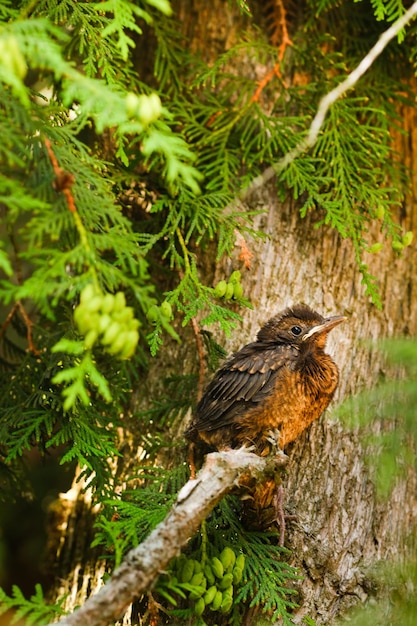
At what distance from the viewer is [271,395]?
107 inches

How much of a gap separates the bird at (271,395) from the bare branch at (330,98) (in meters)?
0.68

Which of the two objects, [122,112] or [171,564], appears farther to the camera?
[171,564]

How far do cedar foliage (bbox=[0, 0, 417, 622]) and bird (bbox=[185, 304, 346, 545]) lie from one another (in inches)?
8.2

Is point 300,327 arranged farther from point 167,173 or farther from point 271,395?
point 167,173

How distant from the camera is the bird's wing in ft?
9.08

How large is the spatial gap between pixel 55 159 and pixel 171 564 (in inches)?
59.2

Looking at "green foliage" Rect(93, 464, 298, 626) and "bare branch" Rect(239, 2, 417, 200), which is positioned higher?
"bare branch" Rect(239, 2, 417, 200)

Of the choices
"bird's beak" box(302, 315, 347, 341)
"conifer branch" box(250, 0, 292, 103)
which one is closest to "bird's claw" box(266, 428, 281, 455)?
"bird's beak" box(302, 315, 347, 341)

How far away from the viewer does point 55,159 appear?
2.31 metres

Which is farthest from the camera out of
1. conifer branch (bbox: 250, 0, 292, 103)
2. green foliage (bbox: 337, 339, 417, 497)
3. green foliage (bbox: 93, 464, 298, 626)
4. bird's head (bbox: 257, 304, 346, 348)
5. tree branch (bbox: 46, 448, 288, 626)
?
conifer branch (bbox: 250, 0, 292, 103)

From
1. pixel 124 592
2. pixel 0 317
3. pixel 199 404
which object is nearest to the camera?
pixel 124 592

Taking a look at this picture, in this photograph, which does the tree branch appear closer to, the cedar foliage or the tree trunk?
the cedar foliage

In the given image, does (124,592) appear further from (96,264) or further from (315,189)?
(315,189)

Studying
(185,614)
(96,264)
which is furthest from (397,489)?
(96,264)
